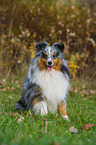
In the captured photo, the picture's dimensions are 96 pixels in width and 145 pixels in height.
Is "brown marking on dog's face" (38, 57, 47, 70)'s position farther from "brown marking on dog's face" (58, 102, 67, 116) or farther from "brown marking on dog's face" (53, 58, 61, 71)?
"brown marking on dog's face" (58, 102, 67, 116)

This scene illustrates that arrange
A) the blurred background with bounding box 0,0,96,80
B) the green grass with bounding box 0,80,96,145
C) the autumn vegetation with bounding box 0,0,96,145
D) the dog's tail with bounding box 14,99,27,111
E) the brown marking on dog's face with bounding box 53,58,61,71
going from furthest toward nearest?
1. the blurred background with bounding box 0,0,96,80
2. the autumn vegetation with bounding box 0,0,96,145
3. the dog's tail with bounding box 14,99,27,111
4. the brown marking on dog's face with bounding box 53,58,61,71
5. the green grass with bounding box 0,80,96,145

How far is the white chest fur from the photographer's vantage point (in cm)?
383

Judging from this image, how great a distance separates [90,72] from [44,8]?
381cm

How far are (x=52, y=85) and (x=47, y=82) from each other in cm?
13

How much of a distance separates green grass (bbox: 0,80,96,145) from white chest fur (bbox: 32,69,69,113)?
354 millimetres

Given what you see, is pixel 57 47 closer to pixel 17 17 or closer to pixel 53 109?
pixel 53 109

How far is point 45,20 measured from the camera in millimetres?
8852

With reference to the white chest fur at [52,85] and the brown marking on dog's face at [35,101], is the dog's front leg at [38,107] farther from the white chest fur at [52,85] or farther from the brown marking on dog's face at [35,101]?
the white chest fur at [52,85]

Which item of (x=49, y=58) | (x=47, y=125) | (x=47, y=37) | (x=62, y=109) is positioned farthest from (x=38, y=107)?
(x=47, y=37)

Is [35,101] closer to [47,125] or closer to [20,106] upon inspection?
[20,106]

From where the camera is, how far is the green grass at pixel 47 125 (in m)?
1.81

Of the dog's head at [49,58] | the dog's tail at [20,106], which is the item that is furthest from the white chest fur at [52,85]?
the dog's tail at [20,106]

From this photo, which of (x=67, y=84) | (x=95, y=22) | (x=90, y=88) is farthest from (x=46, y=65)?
(x=95, y=22)

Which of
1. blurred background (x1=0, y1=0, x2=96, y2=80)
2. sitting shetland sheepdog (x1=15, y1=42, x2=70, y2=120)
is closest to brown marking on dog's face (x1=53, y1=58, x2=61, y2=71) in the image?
sitting shetland sheepdog (x1=15, y1=42, x2=70, y2=120)
